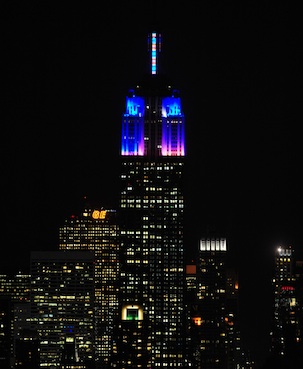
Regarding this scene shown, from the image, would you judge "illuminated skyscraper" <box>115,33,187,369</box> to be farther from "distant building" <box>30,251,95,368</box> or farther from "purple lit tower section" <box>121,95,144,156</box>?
"distant building" <box>30,251,95,368</box>

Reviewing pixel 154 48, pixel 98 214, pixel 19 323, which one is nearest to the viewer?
pixel 154 48

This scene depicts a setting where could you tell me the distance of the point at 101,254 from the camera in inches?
6245

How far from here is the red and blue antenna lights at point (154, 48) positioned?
140125 millimetres

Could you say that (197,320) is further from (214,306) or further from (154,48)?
(154,48)

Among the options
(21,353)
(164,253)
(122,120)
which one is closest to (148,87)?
(122,120)

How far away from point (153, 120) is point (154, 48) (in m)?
6.14

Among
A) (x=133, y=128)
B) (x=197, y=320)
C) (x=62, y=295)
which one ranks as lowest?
(x=197, y=320)

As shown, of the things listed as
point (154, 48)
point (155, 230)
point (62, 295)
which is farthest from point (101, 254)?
point (154, 48)

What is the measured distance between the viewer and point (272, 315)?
14375cm

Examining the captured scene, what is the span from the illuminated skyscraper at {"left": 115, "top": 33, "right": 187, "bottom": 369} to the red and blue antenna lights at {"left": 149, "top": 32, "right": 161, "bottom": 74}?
7cm

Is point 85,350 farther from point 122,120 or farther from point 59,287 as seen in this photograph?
point 122,120

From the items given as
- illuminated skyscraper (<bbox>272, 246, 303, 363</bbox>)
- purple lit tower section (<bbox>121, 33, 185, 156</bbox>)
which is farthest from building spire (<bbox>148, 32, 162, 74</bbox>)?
illuminated skyscraper (<bbox>272, 246, 303, 363</bbox>)

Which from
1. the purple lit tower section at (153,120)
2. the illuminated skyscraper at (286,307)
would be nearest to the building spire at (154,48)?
the purple lit tower section at (153,120)

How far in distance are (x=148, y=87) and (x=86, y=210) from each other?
78.2 ft
